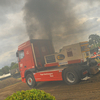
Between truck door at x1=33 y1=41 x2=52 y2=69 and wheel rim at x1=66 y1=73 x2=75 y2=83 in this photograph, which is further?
truck door at x1=33 y1=41 x2=52 y2=69

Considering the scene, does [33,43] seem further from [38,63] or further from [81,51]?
[81,51]

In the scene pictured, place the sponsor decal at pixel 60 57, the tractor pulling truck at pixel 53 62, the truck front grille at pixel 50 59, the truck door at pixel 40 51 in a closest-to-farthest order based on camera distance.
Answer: the tractor pulling truck at pixel 53 62, the sponsor decal at pixel 60 57, the truck front grille at pixel 50 59, the truck door at pixel 40 51

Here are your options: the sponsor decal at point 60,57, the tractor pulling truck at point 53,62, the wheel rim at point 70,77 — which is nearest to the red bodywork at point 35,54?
the tractor pulling truck at point 53,62

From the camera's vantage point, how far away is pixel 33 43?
821cm

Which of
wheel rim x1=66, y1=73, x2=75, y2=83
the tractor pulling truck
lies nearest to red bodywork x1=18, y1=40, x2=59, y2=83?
the tractor pulling truck

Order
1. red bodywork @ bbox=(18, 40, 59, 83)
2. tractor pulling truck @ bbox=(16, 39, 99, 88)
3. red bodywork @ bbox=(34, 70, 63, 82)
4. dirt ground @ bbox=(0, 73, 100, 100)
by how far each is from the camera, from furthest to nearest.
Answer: red bodywork @ bbox=(18, 40, 59, 83)
red bodywork @ bbox=(34, 70, 63, 82)
tractor pulling truck @ bbox=(16, 39, 99, 88)
dirt ground @ bbox=(0, 73, 100, 100)

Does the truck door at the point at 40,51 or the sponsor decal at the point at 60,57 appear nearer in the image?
the sponsor decal at the point at 60,57

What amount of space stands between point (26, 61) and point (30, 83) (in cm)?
173

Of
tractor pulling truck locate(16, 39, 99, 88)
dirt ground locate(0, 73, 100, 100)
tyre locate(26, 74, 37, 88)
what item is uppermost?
tractor pulling truck locate(16, 39, 99, 88)

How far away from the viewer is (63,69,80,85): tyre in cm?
625

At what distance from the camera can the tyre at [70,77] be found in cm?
625

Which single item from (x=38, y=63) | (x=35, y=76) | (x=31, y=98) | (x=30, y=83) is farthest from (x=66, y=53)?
(x=31, y=98)

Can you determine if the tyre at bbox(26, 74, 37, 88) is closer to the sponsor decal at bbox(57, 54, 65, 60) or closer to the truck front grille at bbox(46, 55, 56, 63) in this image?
the truck front grille at bbox(46, 55, 56, 63)

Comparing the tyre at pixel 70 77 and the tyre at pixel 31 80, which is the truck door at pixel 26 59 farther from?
the tyre at pixel 70 77
